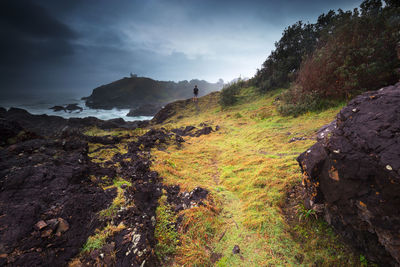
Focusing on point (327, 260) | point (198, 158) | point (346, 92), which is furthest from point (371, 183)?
point (346, 92)

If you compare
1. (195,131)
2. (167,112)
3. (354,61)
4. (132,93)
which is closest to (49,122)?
(167,112)

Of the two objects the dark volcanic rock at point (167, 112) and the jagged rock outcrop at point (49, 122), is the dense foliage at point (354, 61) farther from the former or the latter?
the jagged rock outcrop at point (49, 122)

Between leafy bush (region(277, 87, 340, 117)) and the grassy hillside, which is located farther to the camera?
leafy bush (region(277, 87, 340, 117))

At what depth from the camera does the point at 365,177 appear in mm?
2002

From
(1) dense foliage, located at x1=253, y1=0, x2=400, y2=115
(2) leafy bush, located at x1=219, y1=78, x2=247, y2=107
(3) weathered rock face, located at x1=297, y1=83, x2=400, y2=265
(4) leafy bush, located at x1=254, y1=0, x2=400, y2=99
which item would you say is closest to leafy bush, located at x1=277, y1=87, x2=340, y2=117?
(1) dense foliage, located at x1=253, y1=0, x2=400, y2=115

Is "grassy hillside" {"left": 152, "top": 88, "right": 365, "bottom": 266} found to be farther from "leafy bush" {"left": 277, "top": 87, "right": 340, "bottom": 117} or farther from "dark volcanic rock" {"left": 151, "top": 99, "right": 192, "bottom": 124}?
"dark volcanic rock" {"left": 151, "top": 99, "right": 192, "bottom": 124}

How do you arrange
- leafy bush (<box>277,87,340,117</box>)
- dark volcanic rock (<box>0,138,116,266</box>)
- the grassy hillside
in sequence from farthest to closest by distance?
leafy bush (<box>277,87,340,117</box>) < the grassy hillside < dark volcanic rock (<box>0,138,116,266</box>)

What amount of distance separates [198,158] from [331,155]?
518 centimetres

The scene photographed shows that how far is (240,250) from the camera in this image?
266 cm

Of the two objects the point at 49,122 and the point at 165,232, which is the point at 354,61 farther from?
the point at 49,122

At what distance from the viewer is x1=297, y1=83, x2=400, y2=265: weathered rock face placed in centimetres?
180

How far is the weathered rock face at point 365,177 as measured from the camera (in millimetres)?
1802

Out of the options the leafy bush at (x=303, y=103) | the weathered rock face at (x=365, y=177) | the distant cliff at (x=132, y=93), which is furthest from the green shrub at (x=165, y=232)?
the distant cliff at (x=132, y=93)

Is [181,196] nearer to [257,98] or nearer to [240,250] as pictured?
[240,250]
